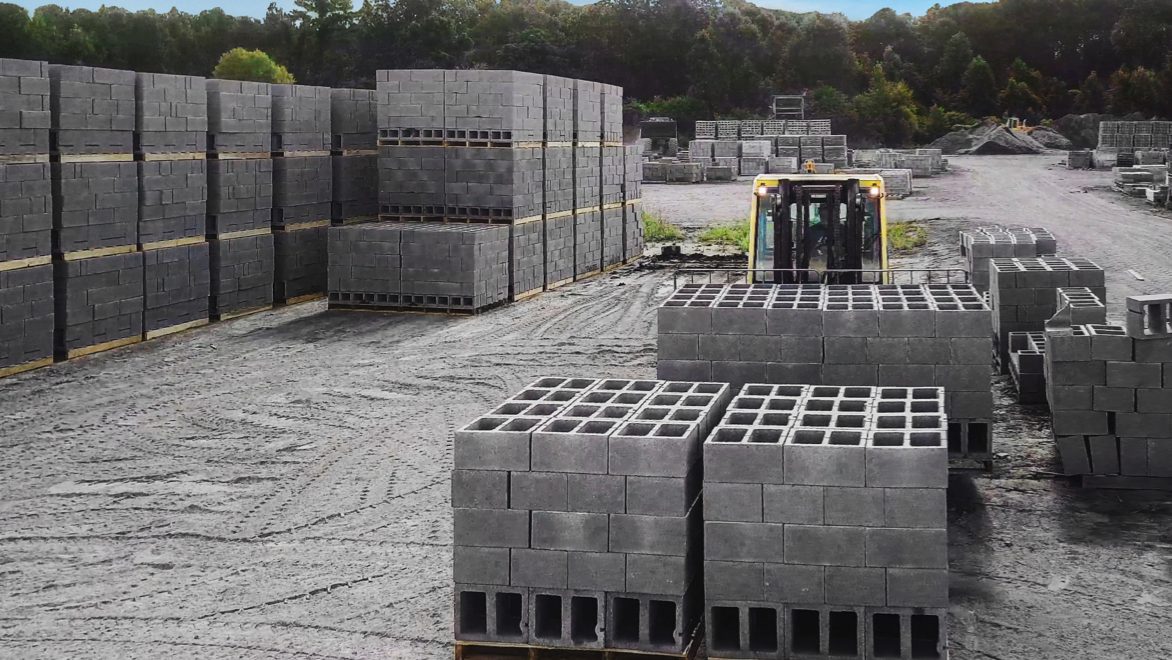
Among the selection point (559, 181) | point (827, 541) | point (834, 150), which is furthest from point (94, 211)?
point (834, 150)

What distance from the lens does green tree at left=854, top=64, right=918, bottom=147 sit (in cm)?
6356

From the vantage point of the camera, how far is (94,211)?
13.9 meters

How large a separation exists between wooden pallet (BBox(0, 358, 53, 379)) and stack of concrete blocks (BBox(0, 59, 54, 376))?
0.01 m

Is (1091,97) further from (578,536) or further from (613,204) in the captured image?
(578,536)

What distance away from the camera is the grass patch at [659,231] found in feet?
90.5

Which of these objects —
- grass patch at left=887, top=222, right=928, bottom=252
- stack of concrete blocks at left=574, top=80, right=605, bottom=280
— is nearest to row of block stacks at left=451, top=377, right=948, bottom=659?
stack of concrete blocks at left=574, top=80, right=605, bottom=280

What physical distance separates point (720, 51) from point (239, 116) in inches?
2236

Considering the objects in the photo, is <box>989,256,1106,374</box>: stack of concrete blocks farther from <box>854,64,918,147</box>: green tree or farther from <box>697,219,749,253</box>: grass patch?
<box>854,64,918,147</box>: green tree

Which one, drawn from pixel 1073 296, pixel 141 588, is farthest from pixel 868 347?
pixel 141 588

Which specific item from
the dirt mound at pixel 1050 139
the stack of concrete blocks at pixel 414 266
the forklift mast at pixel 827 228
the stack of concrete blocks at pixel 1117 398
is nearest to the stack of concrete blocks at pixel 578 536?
the stack of concrete blocks at pixel 1117 398

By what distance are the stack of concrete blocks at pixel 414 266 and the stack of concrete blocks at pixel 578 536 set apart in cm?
1083

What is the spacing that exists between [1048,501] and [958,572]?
186 cm

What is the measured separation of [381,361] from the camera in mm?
Result: 13977

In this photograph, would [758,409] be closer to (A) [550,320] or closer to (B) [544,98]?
(A) [550,320]
